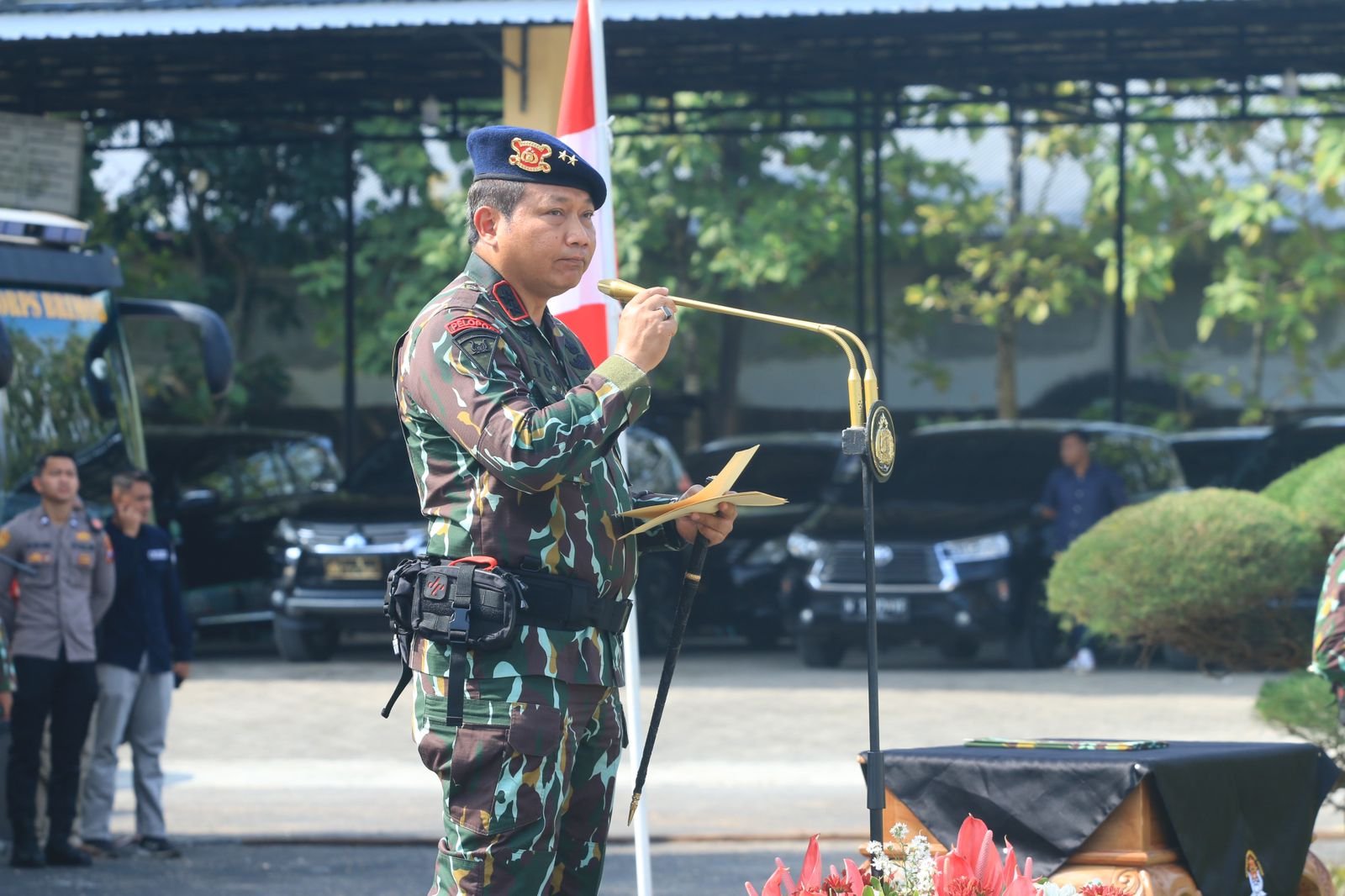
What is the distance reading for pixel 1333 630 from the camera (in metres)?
5.58

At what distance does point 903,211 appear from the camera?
23344 mm

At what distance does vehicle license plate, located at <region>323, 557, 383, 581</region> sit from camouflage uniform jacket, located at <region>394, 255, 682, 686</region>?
473 inches

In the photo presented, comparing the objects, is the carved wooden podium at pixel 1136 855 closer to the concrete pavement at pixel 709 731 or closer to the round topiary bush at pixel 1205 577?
the round topiary bush at pixel 1205 577

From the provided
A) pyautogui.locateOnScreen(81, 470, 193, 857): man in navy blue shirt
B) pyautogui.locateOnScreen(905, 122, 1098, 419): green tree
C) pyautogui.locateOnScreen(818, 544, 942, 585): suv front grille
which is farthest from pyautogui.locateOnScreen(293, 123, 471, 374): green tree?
pyautogui.locateOnScreen(81, 470, 193, 857): man in navy blue shirt

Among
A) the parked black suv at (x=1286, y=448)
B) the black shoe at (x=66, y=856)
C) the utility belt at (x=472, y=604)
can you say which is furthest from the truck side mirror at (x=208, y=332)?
the parked black suv at (x=1286, y=448)

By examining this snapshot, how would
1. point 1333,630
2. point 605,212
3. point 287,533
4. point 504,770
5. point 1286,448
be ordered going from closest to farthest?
point 504,770 → point 1333,630 → point 605,212 → point 287,533 → point 1286,448

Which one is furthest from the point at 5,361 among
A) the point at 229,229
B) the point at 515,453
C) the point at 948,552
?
the point at 229,229

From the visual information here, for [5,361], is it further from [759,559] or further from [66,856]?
[759,559]

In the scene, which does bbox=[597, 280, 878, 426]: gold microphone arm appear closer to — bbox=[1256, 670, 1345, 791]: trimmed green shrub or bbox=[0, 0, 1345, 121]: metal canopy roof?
bbox=[1256, 670, 1345, 791]: trimmed green shrub

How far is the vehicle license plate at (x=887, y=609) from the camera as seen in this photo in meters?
15.5

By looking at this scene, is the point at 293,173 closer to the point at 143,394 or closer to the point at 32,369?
the point at 143,394

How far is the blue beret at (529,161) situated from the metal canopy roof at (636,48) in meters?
10.6

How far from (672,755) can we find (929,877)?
838 centimetres

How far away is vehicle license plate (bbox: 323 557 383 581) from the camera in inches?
636
